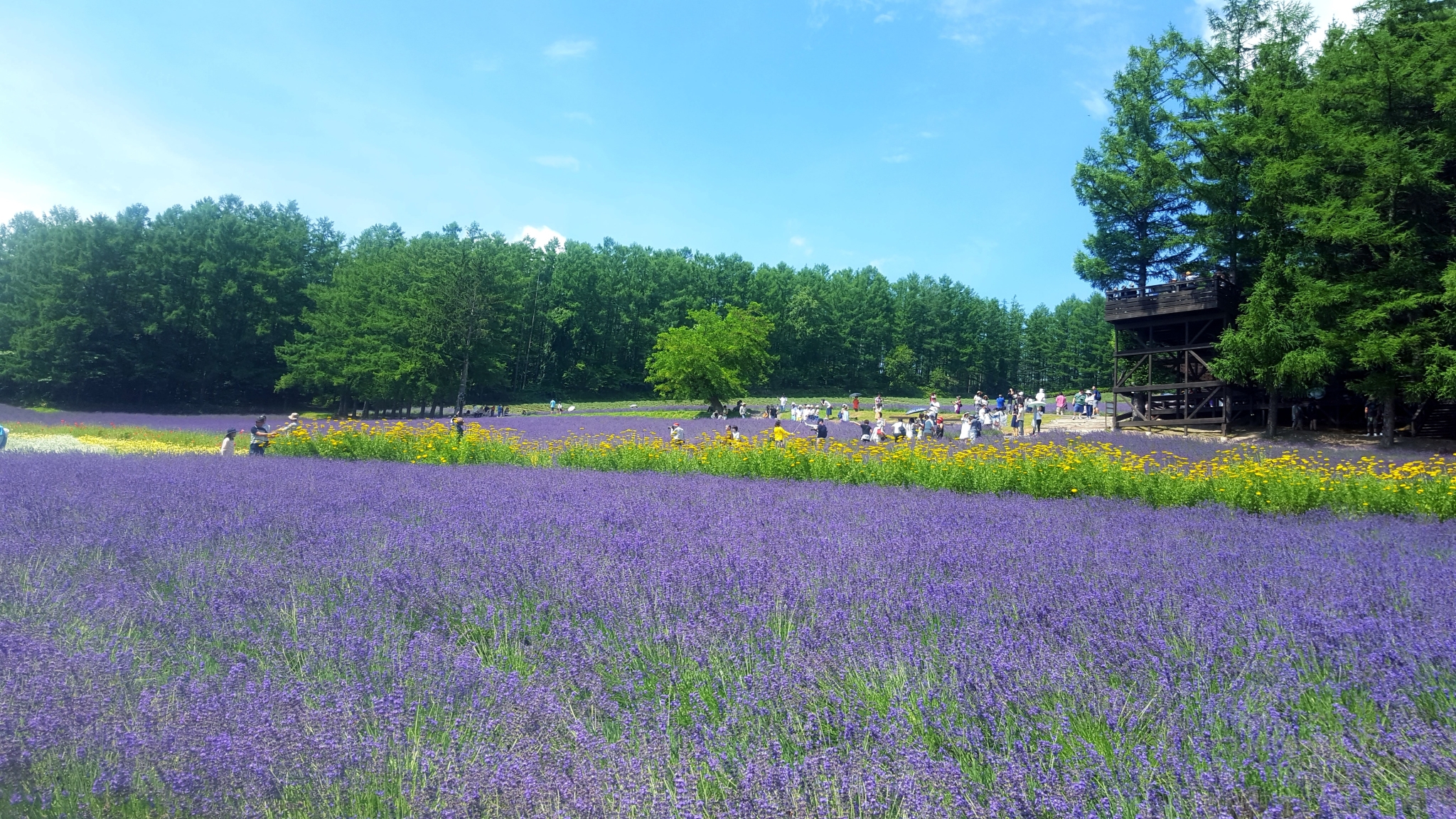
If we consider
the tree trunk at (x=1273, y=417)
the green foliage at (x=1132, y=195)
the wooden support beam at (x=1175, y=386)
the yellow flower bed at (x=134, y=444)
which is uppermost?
the green foliage at (x=1132, y=195)

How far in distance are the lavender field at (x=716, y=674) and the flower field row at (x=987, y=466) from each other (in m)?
3.42

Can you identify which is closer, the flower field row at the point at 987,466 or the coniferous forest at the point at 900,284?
the flower field row at the point at 987,466

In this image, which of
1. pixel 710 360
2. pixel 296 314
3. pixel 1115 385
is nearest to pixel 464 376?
pixel 296 314

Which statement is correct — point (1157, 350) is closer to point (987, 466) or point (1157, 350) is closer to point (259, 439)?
point (987, 466)

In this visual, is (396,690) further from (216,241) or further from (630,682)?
(216,241)

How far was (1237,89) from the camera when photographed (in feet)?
85.3

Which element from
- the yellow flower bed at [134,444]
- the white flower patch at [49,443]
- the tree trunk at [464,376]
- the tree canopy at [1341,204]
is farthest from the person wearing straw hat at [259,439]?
the tree trunk at [464,376]

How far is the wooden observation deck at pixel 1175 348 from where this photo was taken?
79.9 feet

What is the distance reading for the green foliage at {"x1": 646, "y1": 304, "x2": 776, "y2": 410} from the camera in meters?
39.6

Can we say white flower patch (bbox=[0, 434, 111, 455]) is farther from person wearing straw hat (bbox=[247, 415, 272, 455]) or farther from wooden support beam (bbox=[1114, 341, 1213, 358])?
wooden support beam (bbox=[1114, 341, 1213, 358])

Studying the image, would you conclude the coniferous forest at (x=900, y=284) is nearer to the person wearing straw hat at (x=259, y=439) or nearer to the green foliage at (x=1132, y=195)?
the green foliage at (x=1132, y=195)

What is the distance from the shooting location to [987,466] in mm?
9922

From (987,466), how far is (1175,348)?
1981 centimetres

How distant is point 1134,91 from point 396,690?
37627 mm
